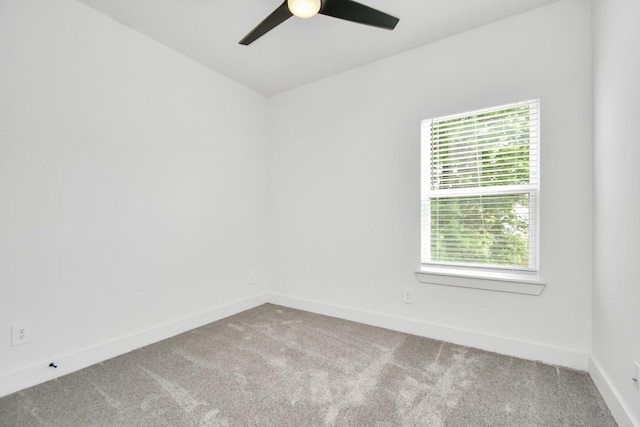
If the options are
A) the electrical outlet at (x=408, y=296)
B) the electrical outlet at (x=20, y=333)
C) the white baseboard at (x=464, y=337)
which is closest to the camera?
the electrical outlet at (x=20, y=333)

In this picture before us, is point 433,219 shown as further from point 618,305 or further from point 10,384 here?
point 10,384

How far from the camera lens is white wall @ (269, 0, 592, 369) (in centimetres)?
199

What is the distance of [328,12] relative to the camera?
1692 millimetres

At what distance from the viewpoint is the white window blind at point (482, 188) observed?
2160 mm

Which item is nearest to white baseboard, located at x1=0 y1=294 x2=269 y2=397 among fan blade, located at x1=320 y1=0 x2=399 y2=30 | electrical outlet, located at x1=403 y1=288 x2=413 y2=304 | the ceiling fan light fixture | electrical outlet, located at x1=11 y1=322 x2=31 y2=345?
electrical outlet, located at x1=11 y1=322 x2=31 y2=345

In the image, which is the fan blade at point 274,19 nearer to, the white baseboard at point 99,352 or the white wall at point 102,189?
the white wall at point 102,189

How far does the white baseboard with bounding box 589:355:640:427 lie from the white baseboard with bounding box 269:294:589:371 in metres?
0.14

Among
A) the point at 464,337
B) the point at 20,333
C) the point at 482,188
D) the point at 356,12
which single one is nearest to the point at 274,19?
the point at 356,12

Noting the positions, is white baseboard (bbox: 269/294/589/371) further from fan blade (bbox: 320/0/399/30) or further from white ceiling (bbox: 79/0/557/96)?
white ceiling (bbox: 79/0/557/96)

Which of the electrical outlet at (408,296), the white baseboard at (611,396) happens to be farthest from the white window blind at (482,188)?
the white baseboard at (611,396)

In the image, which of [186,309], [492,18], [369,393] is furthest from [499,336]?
[186,309]

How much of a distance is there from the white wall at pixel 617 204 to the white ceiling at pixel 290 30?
754 millimetres

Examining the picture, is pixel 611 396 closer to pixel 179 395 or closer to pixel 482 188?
pixel 482 188

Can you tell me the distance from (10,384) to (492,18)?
404 centimetres
